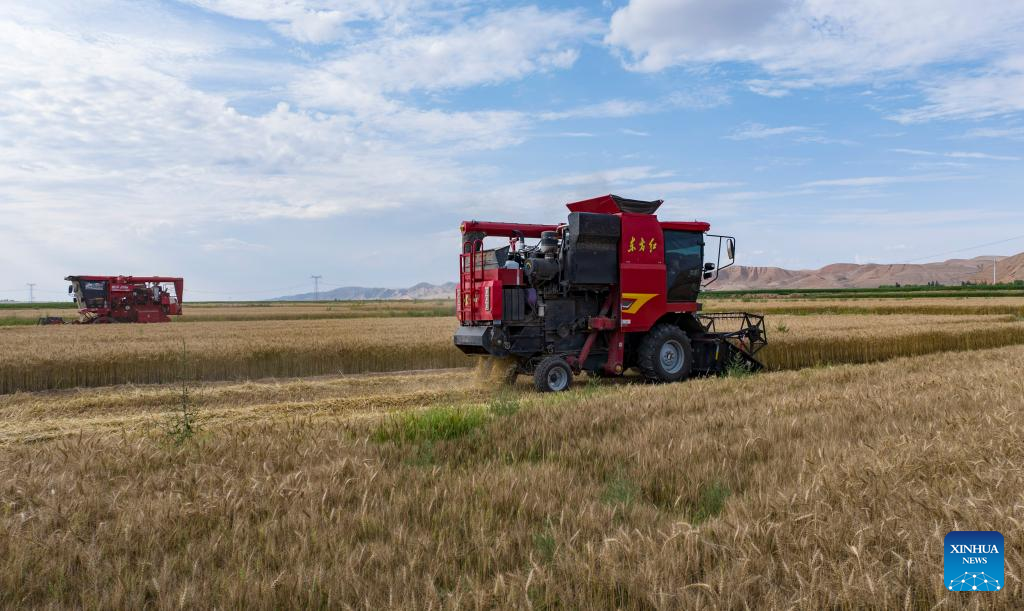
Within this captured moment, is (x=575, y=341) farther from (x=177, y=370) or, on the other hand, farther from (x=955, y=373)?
(x=177, y=370)

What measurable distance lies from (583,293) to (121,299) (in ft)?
108

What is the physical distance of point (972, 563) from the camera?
266cm

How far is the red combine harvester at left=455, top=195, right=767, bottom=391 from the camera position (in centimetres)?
1159

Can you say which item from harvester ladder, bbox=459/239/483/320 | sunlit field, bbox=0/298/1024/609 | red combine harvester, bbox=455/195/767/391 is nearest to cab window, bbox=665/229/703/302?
red combine harvester, bbox=455/195/767/391

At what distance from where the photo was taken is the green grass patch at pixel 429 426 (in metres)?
6.06

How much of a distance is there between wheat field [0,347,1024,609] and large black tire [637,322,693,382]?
538 centimetres

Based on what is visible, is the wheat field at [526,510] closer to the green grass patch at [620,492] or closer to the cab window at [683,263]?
the green grass patch at [620,492]

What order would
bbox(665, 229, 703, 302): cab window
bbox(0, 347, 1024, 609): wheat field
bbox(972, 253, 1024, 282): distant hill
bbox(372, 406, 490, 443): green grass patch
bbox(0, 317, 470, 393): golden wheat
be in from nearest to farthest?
bbox(0, 347, 1024, 609): wheat field
bbox(372, 406, 490, 443): green grass patch
bbox(665, 229, 703, 302): cab window
bbox(0, 317, 470, 393): golden wheat
bbox(972, 253, 1024, 282): distant hill

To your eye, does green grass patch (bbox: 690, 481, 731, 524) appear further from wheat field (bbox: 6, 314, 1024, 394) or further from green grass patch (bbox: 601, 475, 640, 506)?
wheat field (bbox: 6, 314, 1024, 394)

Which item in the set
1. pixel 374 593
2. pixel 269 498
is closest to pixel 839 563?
pixel 374 593

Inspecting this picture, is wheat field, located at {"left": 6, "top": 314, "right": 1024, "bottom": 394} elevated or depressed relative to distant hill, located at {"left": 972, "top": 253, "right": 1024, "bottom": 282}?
depressed

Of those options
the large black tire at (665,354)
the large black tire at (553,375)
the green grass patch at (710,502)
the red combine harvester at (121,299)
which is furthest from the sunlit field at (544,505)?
the red combine harvester at (121,299)

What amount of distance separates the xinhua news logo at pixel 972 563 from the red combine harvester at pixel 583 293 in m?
8.78

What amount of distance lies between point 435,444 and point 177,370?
1184 centimetres
